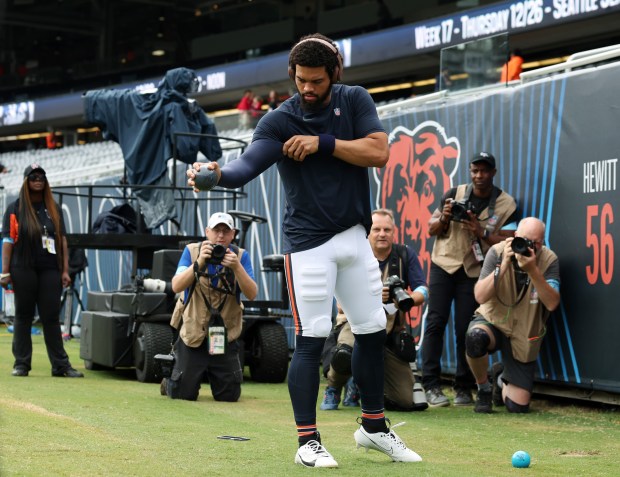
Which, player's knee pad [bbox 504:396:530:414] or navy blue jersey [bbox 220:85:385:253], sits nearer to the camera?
navy blue jersey [bbox 220:85:385:253]

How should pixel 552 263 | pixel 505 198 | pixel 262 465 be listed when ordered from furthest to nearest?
pixel 505 198 → pixel 552 263 → pixel 262 465

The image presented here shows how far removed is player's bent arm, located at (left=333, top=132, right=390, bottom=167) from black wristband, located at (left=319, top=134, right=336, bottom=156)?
0.02 meters

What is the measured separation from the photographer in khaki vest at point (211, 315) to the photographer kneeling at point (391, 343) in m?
0.82

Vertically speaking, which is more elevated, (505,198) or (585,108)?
(585,108)

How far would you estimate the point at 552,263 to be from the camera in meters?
7.26

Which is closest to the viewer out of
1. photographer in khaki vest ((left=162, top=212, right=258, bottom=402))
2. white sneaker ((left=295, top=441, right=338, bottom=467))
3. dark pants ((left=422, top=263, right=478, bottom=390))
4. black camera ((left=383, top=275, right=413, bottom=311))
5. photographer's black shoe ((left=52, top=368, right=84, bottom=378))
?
white sneaker ((left=295, top=441, right=338, bottom=467))

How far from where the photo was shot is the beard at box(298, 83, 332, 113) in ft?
15.4

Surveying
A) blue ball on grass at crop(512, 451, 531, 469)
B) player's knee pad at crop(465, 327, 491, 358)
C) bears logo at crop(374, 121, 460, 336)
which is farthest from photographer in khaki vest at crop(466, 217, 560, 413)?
blue ball on grass at crop(512, 451, 531, 469)

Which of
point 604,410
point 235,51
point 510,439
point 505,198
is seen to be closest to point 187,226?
point 505,198

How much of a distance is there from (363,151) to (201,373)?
12.0ft

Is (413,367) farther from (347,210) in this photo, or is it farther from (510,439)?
(347,210)

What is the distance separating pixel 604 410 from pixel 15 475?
4.56 metres

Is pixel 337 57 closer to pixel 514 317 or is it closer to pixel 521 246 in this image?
pixel 521 246

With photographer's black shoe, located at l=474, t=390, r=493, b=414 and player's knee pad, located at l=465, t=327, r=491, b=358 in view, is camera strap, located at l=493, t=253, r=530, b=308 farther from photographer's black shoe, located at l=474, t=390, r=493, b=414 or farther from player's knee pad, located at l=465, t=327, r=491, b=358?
photographer's black shoe, located at l=474, t=390, r=493, b=414
